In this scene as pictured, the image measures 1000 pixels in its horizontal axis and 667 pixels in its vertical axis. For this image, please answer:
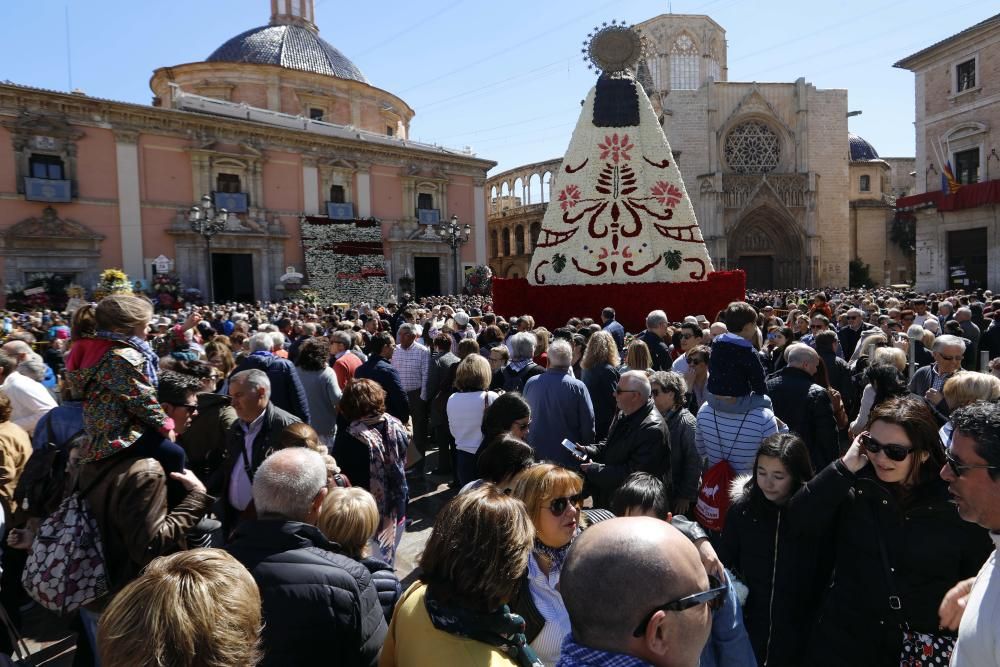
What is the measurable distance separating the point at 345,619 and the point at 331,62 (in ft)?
117

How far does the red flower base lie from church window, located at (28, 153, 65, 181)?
1802cm

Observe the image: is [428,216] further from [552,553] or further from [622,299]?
[552,553]

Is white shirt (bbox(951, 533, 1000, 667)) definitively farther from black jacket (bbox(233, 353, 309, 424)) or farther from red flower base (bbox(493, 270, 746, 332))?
red flower base (bbox(493, 270, 746, 332))

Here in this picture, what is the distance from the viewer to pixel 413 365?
7094 mm

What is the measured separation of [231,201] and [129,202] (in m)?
3.61

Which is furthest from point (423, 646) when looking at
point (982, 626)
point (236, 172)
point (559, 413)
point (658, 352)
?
point (236, 172)

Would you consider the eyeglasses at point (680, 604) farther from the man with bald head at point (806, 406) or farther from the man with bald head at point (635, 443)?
the man with bald head at point (806, 406)

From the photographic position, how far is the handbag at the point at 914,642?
2.28 meters

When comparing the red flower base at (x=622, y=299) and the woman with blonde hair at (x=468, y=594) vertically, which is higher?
the red flower base at (x=622, y=299)

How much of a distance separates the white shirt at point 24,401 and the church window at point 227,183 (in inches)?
890

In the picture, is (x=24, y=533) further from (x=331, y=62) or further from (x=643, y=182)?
(x=331, y=62)

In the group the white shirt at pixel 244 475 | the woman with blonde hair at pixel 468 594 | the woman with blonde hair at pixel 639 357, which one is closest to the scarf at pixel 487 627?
the woman with blonde hair at pixel 468 594

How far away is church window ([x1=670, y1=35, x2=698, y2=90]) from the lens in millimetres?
39562

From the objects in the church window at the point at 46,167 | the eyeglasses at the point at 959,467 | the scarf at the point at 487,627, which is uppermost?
Result: the church window at the point at 46,167
